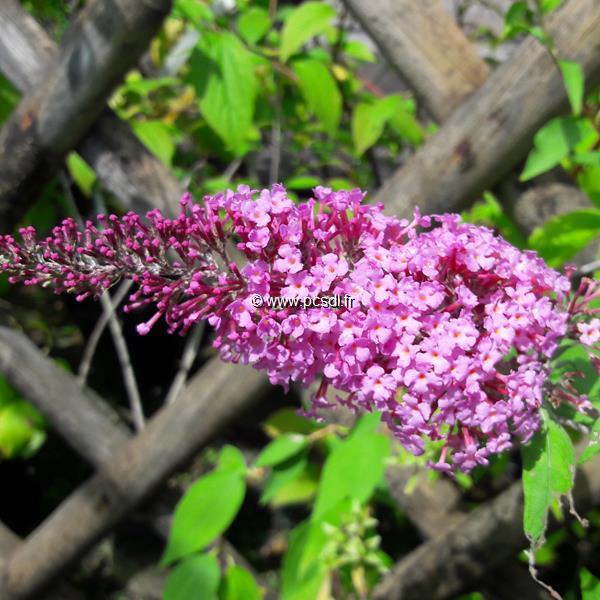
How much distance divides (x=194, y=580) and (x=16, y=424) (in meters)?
0.59

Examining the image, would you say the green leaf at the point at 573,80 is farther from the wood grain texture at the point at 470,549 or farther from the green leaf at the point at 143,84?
the green leaf at the point at 143,84

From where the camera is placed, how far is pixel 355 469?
3.57 ft

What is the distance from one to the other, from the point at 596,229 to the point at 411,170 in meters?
0.30

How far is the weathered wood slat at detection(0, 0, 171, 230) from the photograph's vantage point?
1.11m

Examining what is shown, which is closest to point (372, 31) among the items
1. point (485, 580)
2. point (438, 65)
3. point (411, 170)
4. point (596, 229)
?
point (438, 65)

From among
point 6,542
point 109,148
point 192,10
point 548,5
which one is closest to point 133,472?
point 6,542

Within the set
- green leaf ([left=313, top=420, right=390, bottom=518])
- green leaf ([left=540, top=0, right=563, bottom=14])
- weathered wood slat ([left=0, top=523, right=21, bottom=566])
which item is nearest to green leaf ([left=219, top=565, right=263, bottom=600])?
green leaf ([left=313, top=420, right=390, bottom=518])

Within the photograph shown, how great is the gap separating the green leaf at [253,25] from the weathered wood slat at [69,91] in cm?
26

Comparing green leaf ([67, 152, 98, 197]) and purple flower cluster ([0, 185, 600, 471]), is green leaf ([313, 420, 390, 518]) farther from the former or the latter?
green leaf ([67, 152, 98, 197])

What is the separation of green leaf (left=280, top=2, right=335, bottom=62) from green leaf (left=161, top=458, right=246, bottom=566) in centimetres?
80

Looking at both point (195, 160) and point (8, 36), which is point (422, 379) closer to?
point (8, 36)

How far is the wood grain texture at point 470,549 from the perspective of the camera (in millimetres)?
1095

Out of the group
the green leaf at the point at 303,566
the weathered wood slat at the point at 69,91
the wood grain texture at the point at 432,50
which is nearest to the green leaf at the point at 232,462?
the green leaf at the point at 303,566

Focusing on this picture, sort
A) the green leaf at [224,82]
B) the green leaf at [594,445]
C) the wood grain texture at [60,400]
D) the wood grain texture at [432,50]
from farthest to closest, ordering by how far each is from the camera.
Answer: the wood grain texture at [60,400]
the green leaf at [224,82]
the wood grain texture at [432,50]
the green leaf at [594,445]
